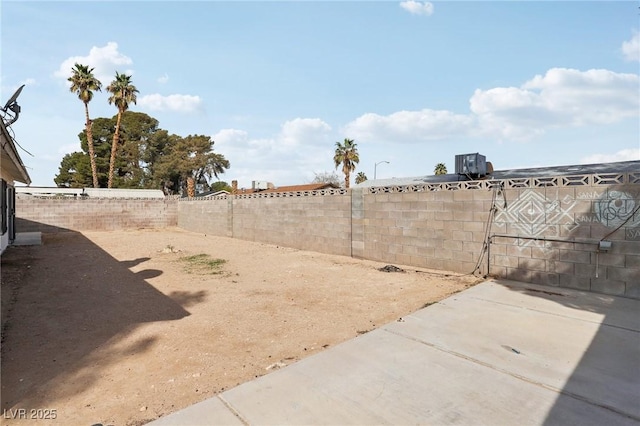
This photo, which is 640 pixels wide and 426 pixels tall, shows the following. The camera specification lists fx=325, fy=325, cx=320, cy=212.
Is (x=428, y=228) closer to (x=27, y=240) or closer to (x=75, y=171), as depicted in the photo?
(x=27, y=240)

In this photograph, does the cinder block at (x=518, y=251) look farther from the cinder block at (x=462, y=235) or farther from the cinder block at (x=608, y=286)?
the cinder block at (x=608, y=286)

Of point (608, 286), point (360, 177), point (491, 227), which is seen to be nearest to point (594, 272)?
point (608, 286)

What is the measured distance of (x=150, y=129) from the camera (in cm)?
4072

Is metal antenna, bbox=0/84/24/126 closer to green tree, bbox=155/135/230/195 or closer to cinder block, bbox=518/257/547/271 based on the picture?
cinder block, bbox=518/257/547/271

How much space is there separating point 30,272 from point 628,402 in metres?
12.0

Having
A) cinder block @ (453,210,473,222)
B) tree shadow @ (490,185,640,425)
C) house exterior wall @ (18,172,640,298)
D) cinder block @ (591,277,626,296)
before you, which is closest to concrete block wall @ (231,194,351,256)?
house exterior wall @ (18,172,640,298)

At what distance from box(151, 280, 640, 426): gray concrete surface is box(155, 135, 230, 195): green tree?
38.1 m

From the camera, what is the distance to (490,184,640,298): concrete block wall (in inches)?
236

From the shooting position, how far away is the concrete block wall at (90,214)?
20.0 m

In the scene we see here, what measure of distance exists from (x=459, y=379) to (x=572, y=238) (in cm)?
526

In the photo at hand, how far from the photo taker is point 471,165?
10984 mm

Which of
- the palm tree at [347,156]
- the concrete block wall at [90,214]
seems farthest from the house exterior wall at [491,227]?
the palm tree at [347,156]

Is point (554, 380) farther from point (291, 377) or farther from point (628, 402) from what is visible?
point (291, 377)

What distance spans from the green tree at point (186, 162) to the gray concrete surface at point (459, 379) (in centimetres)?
3810
